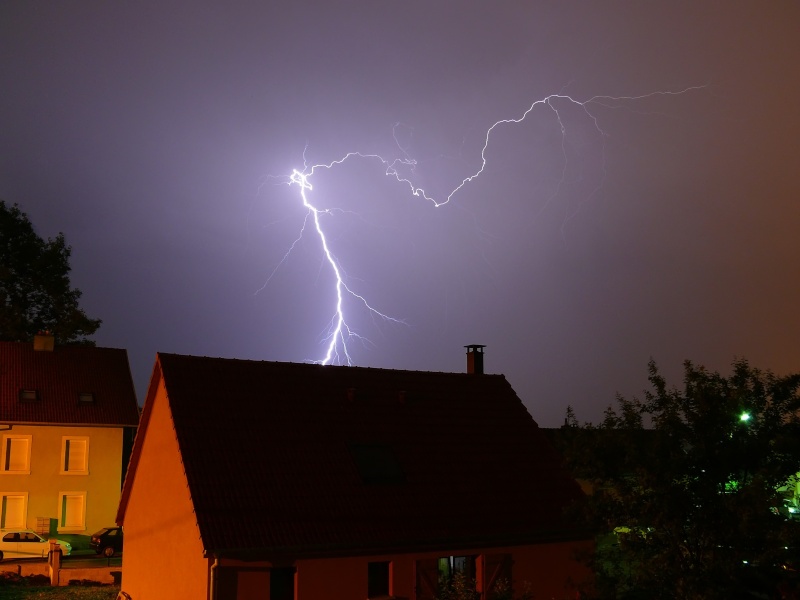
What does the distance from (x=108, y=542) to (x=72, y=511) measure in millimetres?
4452

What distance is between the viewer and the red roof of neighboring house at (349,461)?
57.9ft

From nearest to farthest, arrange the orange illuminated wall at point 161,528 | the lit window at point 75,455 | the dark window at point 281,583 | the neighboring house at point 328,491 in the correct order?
the dark window at point 281,583 → the neighboring house at point 328,491 → the orange illuminated wall at point 161,528 → the lit window at point 75,455

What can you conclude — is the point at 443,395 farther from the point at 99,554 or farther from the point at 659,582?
the point at 99,554

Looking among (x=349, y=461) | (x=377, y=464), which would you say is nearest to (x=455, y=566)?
(x=377, y=464)

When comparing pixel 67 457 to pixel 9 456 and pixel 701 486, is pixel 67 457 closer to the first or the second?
pixel 9 456

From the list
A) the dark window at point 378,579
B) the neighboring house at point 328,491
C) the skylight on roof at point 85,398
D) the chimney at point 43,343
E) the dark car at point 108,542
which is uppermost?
the chimney at point 43,343

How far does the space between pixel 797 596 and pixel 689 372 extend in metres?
3.93

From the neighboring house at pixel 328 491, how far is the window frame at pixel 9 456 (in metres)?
14.4

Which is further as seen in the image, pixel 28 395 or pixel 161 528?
pixel 28 395

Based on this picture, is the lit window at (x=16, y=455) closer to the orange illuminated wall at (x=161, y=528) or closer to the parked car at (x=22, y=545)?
the parked car at (x=22, y=545)

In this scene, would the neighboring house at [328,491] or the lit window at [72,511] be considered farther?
the lit window at [72,511]

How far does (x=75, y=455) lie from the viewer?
119 ft

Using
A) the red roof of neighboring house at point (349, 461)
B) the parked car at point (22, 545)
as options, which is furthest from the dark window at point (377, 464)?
the parked car at point (22, 545)

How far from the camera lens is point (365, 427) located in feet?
71.1
